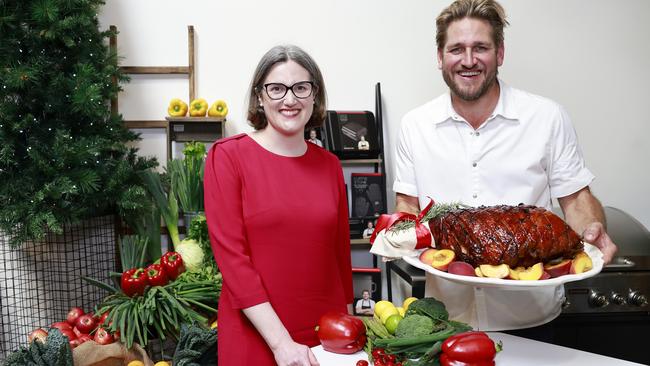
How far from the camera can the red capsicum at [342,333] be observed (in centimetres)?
133

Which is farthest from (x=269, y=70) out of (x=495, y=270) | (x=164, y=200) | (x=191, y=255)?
(x=164, y=200)

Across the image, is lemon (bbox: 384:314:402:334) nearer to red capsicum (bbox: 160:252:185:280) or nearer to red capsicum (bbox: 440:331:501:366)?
red capsicum (bbox: 440:331:501:366)

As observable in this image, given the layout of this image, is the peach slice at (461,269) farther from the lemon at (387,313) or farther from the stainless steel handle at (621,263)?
the stainless steel handle at (621,263)

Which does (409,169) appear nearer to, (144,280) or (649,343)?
(144,280)

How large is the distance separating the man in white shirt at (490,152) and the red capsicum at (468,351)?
60 cm

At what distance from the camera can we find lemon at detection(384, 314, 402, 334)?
4.45 feet

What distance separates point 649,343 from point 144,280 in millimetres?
2661

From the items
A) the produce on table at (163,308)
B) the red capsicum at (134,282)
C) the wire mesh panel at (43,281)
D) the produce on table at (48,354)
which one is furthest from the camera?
the wire mesh panel at (43,281)

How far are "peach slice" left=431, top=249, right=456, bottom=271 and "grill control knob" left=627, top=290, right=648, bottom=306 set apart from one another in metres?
1.90

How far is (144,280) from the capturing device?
255 cm

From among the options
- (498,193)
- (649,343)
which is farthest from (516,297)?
(649,343)

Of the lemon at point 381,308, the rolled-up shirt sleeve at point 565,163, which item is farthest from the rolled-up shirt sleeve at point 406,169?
the lemon at point 381,308

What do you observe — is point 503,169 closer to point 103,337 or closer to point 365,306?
point 365,306

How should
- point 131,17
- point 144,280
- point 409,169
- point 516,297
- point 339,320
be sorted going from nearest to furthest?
point 339,320
point 516,297
point 409,169
point 144,280
point 131,17
